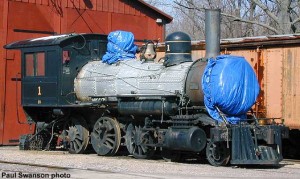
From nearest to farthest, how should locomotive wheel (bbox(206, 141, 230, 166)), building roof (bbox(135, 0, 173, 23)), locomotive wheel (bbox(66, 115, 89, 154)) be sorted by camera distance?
locomotive wheel (bbox(206, 141, 230, 166)) → locomotive wheel (bbox(66, 115, 89, 154)) → building roof (bbox(135, 0, 173, 23))

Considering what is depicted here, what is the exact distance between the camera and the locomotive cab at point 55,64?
17422mm

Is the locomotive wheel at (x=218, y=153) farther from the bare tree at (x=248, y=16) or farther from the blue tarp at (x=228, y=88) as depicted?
the bare tree at (x=248, y=16)

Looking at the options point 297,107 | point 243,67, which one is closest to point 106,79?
point 243,67

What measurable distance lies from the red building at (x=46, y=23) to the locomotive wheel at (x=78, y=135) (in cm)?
404

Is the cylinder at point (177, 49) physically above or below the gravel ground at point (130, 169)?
above

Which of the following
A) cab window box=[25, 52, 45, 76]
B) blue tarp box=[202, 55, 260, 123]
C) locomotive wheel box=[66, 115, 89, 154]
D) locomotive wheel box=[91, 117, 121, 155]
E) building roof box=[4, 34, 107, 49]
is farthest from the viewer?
cab window box=[25, 52, 45, 76]

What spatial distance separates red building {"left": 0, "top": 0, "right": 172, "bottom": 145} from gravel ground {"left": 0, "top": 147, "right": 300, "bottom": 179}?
5.68m

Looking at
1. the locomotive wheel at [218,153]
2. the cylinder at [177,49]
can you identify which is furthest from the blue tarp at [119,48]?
the locomotive wheel at [218,153]

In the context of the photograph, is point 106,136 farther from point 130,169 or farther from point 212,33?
point 212,33

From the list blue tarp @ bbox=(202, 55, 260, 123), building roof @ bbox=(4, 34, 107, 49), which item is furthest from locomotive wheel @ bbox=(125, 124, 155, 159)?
building roof @ bbox=(4, 34, 107, 49)

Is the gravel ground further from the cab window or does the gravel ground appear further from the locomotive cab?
the cab window

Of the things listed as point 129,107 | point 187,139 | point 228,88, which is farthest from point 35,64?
point 228,88

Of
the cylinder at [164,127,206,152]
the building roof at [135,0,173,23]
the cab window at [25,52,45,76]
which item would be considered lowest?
the cylinder at [164,127,206,152]

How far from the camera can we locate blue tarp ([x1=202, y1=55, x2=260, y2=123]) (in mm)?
14258
